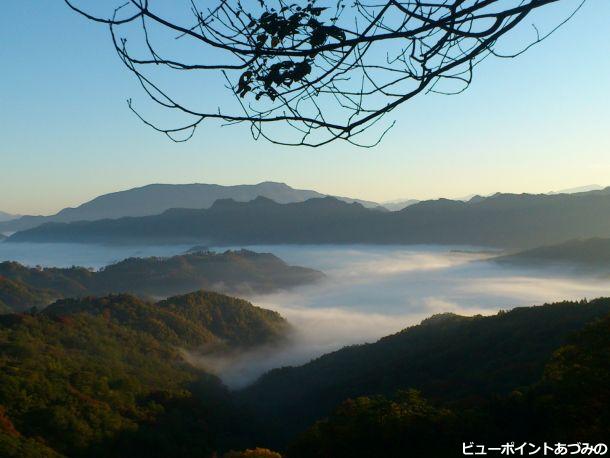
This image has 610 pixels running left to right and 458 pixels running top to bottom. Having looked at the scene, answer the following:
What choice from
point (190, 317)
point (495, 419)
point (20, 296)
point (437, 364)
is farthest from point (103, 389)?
point (20, 296)

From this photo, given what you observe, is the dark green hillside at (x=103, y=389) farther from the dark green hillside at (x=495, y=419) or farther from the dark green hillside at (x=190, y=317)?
the dark green hillside at (x=495, y=419)

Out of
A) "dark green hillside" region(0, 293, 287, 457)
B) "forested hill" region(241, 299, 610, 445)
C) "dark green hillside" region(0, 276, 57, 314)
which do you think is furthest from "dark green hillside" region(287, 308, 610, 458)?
"dark green hillside" region(0, 276, 57, 314)

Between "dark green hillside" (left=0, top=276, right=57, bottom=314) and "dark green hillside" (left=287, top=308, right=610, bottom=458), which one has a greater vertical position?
"dark green hillside" (left=287, top=308, right=610, bottom=458)

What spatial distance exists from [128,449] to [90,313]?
5889 centimetres

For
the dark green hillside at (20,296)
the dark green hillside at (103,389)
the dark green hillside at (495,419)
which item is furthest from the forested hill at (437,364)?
the dark green hillside at (20,296)

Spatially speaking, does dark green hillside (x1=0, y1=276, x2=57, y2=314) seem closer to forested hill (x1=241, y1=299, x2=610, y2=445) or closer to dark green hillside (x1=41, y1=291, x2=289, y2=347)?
dark green hillside (x1=41, y1=291, x2=289, y2=347)

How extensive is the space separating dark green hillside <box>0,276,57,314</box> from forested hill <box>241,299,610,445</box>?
319ft

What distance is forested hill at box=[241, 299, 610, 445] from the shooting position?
5287 centimetres

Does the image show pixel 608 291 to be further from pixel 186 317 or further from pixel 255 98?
pixel 255 98

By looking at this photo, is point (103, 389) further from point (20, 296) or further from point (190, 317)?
point (20, 296)

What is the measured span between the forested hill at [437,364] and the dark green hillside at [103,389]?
358 inches

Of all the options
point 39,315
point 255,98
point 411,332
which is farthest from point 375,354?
point 255,98

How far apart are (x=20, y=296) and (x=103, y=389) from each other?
124238 millimetres

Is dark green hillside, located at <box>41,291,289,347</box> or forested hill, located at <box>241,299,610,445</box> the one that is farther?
dark green hillside, located at <box>41,291,289,347</box>
